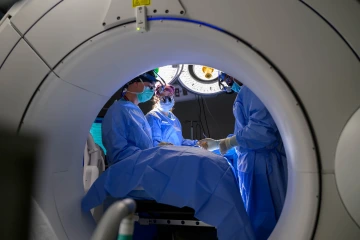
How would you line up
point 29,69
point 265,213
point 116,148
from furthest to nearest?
point 116,148 < point 265,213 < point 29,69

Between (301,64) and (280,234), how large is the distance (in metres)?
0.58

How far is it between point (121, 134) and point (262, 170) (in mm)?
812

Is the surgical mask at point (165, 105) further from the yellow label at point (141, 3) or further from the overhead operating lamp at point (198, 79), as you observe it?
the yellow label at point (141, 3)

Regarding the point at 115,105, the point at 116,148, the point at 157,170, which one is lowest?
the point at 157,170

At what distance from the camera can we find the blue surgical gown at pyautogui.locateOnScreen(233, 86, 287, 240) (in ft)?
4.35

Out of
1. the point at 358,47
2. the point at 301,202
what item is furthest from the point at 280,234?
the point at 358,47

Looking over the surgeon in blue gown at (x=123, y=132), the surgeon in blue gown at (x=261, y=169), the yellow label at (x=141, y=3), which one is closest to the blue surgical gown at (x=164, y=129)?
the surgeon in blue gown at (x=123, y=132)

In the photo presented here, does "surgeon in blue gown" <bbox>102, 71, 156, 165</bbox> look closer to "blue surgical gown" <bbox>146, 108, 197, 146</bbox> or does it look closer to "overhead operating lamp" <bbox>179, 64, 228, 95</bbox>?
"blue surgical gown" <bbox>146, 108, 197, 146</bbox>

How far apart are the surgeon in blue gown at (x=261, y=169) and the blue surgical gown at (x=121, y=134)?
583 millimetres

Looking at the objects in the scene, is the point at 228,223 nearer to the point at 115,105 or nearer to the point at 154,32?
the point at 154,32

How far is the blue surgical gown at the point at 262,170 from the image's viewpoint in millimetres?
1327

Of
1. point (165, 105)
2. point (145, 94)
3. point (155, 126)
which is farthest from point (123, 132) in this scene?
point (165, 105)

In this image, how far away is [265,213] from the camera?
133 centimetres

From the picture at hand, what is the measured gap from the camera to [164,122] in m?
2.37
